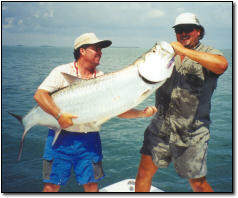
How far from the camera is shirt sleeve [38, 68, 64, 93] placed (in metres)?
3.26

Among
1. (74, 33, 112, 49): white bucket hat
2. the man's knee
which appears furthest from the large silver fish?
the man's knee

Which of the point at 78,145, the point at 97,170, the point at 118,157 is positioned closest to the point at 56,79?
the point at 78,145

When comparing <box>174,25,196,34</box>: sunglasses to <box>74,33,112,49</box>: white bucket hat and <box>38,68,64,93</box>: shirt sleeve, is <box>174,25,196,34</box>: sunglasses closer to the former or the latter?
<box>74,33,112,49</box>: white bucket hat

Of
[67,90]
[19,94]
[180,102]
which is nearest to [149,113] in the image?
[180,102]

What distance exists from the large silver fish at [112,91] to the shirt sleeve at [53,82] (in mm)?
84

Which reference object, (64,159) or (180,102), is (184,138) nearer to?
(180,102)

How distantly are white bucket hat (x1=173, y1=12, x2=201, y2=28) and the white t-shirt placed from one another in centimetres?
146

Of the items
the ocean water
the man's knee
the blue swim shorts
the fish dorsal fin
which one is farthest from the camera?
the ocean water

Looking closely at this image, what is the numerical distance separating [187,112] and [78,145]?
1.51m

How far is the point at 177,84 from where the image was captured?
3.50 m

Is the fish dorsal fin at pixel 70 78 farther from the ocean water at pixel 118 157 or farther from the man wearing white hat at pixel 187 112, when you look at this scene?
the ocean water at pixel 118 157

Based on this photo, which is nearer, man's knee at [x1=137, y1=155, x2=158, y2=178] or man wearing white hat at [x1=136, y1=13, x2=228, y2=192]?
man wearing white hat at [x1=136, y1=13, x2=228, y2=192]

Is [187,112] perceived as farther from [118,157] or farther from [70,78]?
[118,157]

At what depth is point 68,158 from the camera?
135 inches
